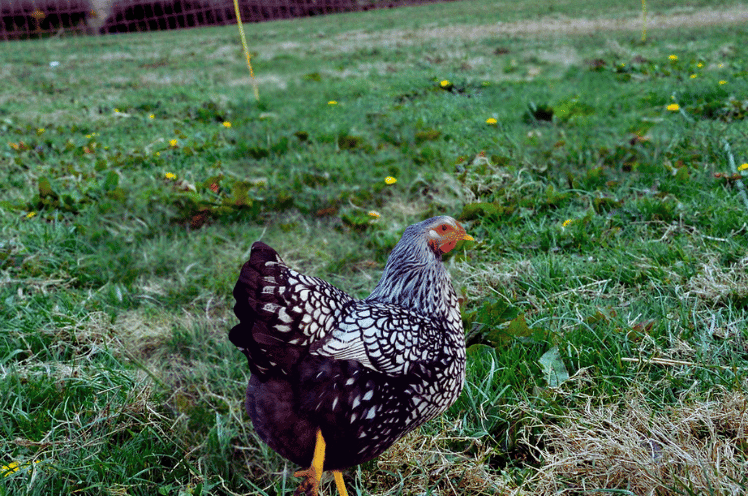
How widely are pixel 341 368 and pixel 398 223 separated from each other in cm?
209

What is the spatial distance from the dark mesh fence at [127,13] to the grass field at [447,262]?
484 centimetres

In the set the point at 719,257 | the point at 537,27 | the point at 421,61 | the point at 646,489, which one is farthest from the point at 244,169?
the point at 537,27

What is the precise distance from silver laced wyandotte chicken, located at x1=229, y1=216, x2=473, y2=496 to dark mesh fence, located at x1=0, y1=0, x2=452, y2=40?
928 centimetres

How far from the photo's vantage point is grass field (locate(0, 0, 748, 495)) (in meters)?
1.98

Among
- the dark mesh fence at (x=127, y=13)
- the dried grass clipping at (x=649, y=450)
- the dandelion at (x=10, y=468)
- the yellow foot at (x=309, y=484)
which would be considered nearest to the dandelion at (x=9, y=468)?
the dandelion at (x=10, y=468)

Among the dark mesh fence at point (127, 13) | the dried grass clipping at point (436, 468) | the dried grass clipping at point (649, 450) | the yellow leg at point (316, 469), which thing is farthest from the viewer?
the dark mesh fence at point (127, 13)

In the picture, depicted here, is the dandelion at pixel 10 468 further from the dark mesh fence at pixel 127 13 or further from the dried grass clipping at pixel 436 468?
the dark mesh fence at pixel 127 13

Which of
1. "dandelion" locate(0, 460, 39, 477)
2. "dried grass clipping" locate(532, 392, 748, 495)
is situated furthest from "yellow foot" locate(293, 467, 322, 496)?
"dandelion" locate(0, 460, 39, 477)

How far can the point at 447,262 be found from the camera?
3.26m

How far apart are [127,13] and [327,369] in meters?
13.1

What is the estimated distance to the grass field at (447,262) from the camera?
1978mm

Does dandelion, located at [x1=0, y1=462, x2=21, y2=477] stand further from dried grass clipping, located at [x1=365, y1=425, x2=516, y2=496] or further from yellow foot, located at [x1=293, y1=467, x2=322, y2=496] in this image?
dried grass clipping, located at [x1=365, y1=425, x2=516, y2=496]

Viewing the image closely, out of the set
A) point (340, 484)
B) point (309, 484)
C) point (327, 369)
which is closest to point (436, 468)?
point (340, 484)

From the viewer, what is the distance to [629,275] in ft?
9.02
